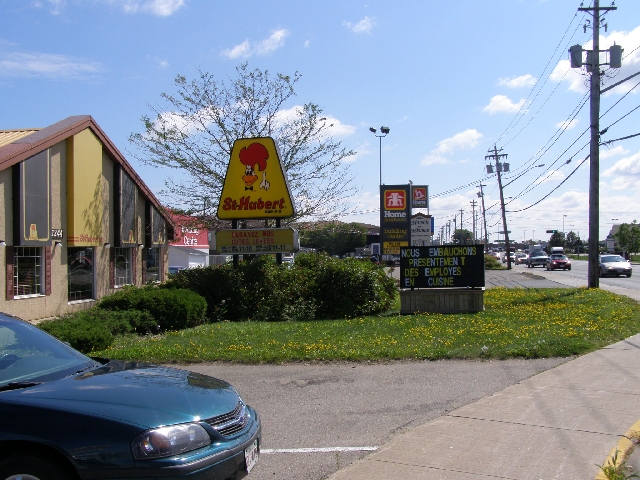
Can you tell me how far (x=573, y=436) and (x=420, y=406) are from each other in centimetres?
180

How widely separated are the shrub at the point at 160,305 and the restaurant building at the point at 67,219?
128 inches

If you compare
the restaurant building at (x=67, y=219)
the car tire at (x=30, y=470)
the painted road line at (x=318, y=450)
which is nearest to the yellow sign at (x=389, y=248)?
the restaurant building at (x=67, y=219)

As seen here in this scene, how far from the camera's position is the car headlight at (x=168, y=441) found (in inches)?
147

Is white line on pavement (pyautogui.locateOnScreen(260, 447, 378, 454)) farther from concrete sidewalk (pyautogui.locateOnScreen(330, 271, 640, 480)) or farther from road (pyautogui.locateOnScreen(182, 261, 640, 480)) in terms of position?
concrete sidewalk (pyautogui.locateOnScreen(330, 271, 640, 480))

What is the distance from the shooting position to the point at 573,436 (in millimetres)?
5707

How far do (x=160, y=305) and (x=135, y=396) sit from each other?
10331 mm

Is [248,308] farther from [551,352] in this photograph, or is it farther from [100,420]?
[100,420]

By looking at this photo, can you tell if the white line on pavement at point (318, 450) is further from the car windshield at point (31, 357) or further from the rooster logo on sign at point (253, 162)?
the rooster logo on sign at point (253, 162)

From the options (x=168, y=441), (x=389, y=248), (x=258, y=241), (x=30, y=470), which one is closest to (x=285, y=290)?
(x=258, y=241)

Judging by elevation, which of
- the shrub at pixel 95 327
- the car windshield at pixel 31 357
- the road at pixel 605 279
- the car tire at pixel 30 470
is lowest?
the road at pixel 605 279

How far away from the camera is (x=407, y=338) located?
37.6 feet

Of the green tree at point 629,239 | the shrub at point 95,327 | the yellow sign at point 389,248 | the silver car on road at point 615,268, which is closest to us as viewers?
the shrub at point 95,327

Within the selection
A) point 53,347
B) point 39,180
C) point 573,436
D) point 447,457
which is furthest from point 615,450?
point 39,180

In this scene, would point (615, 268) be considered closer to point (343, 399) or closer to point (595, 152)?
point (595, 152)
